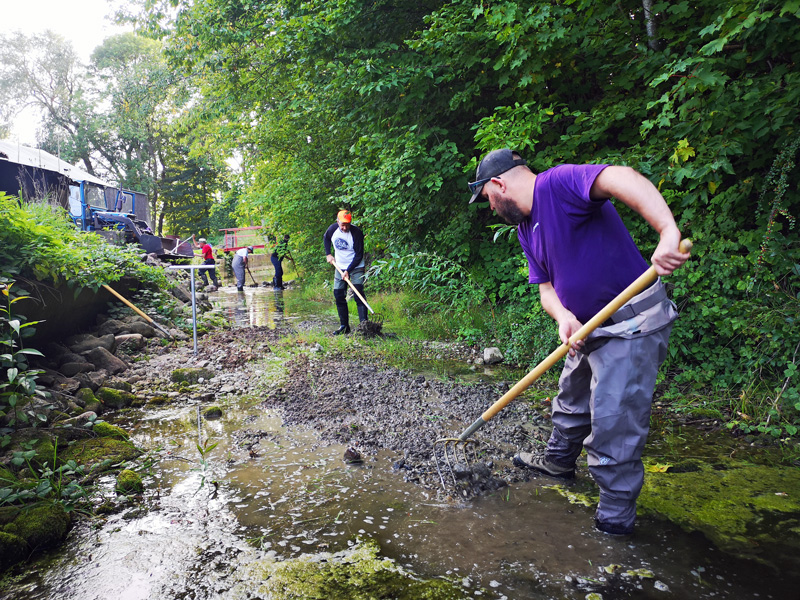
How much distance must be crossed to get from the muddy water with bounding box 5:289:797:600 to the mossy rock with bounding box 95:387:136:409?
167cm

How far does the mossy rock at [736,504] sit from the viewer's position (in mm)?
2242

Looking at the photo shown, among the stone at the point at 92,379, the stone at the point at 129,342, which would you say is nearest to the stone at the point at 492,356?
the stone at the point at 92,379

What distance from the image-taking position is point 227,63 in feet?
39.5

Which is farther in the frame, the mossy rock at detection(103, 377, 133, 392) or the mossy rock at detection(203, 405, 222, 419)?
the mossy rock at detection(103, 377, 133, 392)

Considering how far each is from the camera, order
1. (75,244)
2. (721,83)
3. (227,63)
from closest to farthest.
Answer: (721,83)
(75,244)
(227,63)

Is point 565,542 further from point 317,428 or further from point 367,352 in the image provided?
point 367,352

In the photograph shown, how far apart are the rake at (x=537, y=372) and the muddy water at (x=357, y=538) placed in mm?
327

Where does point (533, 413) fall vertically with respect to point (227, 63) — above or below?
below

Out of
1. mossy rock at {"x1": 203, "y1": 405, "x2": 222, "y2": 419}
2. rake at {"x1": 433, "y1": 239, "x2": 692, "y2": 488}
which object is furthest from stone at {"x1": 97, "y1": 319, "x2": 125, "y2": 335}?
rake at {"x1": 433, "y1": 239, "x2": 692, "y2": 488}

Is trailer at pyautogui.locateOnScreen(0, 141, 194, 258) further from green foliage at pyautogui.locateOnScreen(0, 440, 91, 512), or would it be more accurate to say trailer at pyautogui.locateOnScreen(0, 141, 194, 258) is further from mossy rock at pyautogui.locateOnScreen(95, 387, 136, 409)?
green foliage at pyautogui.locateOnScreen(0, 440, 91, 512)

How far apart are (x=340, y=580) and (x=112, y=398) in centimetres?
361

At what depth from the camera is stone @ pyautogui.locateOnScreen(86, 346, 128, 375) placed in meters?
5.50

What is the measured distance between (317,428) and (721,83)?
423 centimetres

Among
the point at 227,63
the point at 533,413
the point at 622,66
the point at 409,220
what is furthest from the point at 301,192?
the point at 533,413
